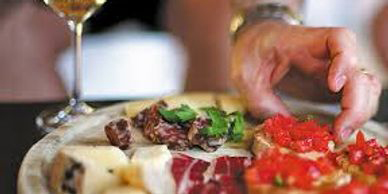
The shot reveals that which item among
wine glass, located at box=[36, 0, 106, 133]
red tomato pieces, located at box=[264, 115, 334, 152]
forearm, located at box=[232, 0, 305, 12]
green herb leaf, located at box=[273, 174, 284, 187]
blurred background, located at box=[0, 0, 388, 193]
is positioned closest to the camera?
green herb leaf, located at box=[273, 174, 284, 187]

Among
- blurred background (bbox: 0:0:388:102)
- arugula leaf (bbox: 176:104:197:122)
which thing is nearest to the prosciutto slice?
arugula leaf (bbox: 176:104:197:122)

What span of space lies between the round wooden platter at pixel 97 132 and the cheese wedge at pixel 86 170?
0.07 feet

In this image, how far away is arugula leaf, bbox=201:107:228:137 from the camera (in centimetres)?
85

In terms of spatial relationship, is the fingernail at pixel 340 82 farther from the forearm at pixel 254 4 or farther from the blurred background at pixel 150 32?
the blurred background at pixel 150 32

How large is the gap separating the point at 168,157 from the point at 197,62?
35.4 inches

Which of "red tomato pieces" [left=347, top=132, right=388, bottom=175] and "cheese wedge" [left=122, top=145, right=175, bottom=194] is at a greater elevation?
"red tomato pieces" [left=347, top=132, right=388, bottom=175]

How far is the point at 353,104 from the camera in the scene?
91 centimetres

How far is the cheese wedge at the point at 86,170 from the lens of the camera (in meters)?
0.71

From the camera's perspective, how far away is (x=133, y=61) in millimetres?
2396

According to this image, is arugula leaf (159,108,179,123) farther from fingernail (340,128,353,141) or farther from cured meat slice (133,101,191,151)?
fingernail (340,128,353,141)

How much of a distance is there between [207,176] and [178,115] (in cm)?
14

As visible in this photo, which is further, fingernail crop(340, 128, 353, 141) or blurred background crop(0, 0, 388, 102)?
blurred background crop(0, 0, 388, 102)

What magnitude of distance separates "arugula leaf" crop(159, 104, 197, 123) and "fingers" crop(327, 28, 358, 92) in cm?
16

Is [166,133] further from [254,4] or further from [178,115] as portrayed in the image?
[254,4]
